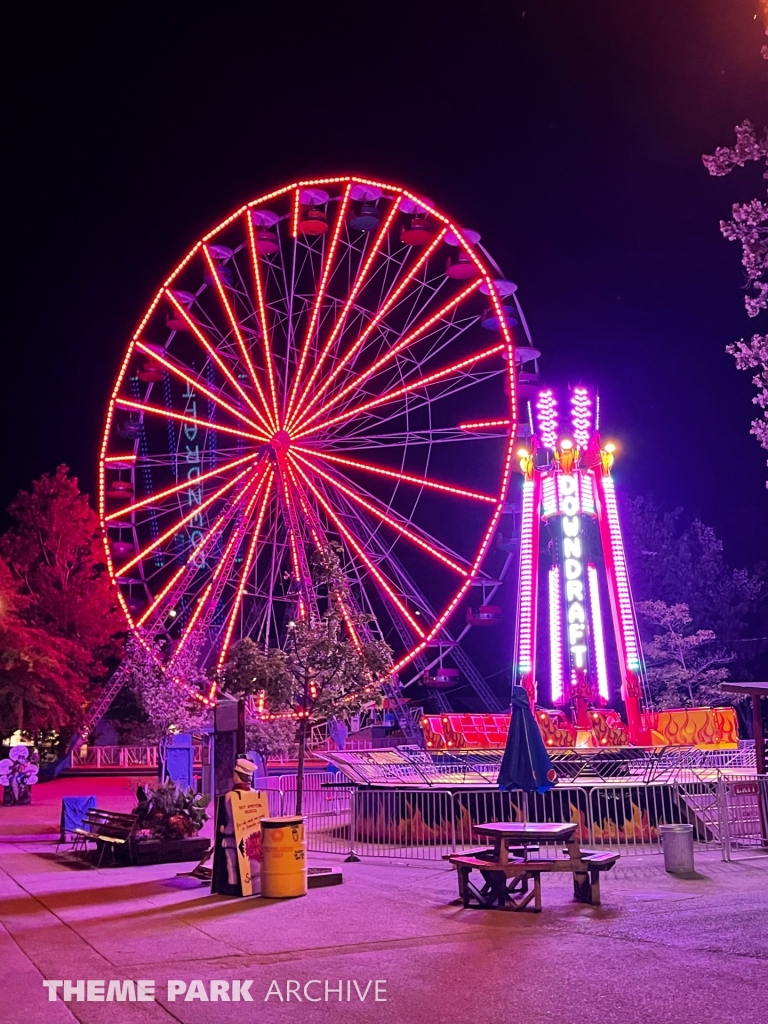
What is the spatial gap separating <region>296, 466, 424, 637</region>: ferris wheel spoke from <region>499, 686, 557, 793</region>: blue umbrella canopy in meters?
13.0

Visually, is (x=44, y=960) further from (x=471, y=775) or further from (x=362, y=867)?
(x=471, y=775)

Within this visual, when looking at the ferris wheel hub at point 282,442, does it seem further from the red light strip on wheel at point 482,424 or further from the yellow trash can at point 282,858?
the yellow trash can at point 282,858

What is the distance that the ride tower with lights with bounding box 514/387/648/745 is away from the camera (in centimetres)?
2122

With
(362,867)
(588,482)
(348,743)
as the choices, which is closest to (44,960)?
(362,867)

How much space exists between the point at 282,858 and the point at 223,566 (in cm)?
1512

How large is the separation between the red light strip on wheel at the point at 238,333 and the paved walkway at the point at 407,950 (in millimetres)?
14991

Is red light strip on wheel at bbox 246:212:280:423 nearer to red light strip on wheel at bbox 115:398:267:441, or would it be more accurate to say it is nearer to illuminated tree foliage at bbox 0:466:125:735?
red light strip on wheel at bbox 115:398:267:441

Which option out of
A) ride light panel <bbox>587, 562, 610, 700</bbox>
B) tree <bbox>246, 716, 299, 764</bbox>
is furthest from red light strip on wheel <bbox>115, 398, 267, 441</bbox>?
ride light panel <bbox>587, 562, 610, 700</bbox>

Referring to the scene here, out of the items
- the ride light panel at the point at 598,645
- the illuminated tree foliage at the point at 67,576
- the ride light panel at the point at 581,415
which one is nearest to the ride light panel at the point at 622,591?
the ride light panel at the point at 598,645

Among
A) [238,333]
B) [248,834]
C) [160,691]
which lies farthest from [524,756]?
[160,691]

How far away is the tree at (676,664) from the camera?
118 feet

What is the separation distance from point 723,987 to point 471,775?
11934mm

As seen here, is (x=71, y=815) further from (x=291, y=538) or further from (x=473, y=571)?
(x=473, y=571)

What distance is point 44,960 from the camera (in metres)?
7.02
